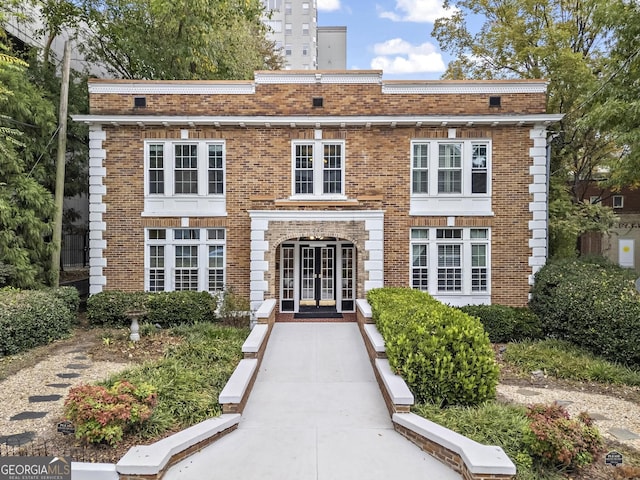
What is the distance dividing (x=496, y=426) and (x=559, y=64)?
48.5 feet

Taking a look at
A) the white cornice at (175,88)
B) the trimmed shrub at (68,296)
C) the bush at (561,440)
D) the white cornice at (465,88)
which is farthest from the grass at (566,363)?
the trimmed shrub at (68,296)

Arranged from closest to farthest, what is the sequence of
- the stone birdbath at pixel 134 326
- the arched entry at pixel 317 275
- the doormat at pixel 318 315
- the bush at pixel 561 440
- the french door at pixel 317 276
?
the bush at pixel 561 440 < the stone birdbath at pixel 134 326 < the doormat at pixel 318 315 < the arched entry at pixel 317 275 < the french door at pixel 317 276

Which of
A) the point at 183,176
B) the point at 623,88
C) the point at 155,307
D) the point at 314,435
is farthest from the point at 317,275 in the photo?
the point at 623,88

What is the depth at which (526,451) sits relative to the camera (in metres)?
5.39

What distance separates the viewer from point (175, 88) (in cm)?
1351

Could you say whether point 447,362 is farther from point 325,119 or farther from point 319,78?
point 319,78

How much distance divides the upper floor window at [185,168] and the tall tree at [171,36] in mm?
5242

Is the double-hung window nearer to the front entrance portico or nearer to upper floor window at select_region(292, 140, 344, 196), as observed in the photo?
the front entrance portico

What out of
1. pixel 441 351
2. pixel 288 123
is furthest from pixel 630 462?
pixel 288 123

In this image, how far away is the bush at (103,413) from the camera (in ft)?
17.3

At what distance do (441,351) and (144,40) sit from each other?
17.5 m

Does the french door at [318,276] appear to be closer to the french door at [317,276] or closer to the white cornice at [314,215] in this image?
the french door at [317,276]

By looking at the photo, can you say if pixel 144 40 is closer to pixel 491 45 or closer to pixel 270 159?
pixel 270 159

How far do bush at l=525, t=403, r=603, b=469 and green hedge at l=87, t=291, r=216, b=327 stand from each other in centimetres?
978
